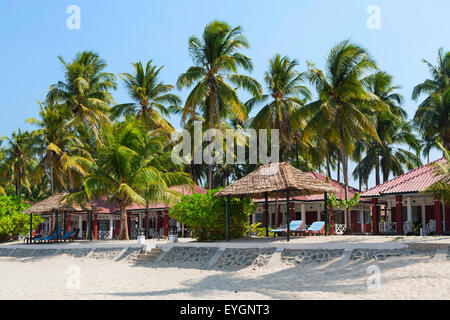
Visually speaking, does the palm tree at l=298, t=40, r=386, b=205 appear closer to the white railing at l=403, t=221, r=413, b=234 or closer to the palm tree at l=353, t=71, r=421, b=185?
the white railing at l=403, t=221, r=413, b=234

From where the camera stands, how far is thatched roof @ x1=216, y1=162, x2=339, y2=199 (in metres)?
16.6

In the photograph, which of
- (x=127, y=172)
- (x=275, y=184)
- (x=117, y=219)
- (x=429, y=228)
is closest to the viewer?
(x=275, y=184)

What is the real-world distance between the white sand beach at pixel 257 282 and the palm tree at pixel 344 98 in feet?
30.7

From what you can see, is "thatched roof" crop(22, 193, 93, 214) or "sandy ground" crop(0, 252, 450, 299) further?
"thatched roof" crop(22, 193, 93, 214)

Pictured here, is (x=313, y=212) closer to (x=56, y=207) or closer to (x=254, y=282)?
(x=56, y=207)

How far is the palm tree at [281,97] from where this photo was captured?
1064 inches

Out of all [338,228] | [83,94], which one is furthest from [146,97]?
[338,228]

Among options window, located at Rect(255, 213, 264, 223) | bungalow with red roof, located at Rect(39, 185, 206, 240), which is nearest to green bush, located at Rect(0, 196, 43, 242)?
bungalow with red roof, located at Rect(39, 185, 206, 240)

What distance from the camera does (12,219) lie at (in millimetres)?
27469

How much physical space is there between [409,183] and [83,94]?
879 inches

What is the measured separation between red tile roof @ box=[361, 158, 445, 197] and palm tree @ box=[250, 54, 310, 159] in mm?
6240

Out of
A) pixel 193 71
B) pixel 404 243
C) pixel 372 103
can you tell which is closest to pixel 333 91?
pixel 372 103

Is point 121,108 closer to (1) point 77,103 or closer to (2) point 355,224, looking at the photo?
(1) point 77,103
